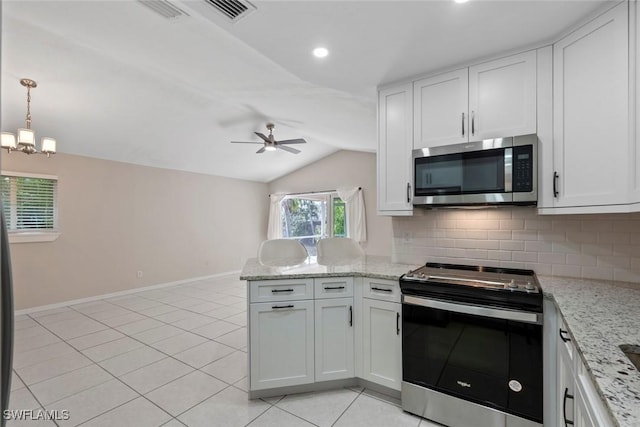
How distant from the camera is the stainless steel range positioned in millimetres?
1760

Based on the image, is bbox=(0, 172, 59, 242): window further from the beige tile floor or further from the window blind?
the beige tile floor

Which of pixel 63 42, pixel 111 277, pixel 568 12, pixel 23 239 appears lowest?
pixel 111 277

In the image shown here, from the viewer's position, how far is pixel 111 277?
5.03m

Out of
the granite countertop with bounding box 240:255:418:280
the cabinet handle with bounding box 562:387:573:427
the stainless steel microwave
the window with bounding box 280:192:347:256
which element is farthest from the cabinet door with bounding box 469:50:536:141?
the window with bounding box 280:192:347:256

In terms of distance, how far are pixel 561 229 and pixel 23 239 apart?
5.90 metres

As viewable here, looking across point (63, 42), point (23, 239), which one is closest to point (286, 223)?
point (23, 239)

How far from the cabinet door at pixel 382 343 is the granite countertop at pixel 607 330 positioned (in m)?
0.94

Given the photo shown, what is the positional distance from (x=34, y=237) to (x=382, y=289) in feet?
15.4

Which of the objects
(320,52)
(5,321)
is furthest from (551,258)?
(5,321)

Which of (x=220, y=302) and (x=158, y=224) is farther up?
(x=158, y=224)

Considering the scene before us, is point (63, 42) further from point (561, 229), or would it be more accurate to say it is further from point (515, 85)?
point (561, 229)

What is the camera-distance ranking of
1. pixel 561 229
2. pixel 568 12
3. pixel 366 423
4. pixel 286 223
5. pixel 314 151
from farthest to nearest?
pixel 286 223
pixel 314 151
pixel 561 229
pixel 366 423
pixel 568 12

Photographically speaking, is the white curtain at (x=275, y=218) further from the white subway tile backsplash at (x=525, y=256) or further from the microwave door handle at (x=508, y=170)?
the microwave door handle at (x=508, y=170)

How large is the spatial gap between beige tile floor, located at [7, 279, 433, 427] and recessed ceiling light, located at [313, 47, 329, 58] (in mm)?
2473
